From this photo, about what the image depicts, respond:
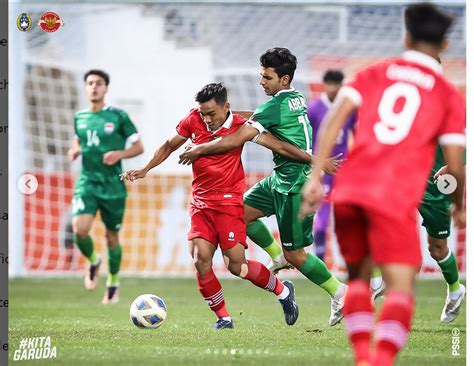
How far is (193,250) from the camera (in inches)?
291

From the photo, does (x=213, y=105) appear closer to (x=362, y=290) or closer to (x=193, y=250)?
(x=193, y=250)

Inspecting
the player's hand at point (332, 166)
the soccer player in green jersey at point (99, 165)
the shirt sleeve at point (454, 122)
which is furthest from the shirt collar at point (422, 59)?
the soccer player in green jersey at point (99, 165)

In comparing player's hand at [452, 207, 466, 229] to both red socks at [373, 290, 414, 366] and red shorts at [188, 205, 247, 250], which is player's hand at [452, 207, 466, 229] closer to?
red socks at [373, 290, 414, 366]

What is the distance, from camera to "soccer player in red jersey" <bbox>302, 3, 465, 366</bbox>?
187 inches

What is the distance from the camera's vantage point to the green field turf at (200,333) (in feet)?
19.5

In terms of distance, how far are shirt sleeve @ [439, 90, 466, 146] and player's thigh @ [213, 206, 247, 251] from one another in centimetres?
272

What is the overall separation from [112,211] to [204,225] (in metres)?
3.25

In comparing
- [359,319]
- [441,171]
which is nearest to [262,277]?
[441,171]

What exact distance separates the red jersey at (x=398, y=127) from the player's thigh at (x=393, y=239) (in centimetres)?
6

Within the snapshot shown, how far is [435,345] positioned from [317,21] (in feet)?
31.0

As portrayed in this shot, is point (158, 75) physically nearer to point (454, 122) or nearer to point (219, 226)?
point (219, 226)

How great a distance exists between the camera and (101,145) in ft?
34.2

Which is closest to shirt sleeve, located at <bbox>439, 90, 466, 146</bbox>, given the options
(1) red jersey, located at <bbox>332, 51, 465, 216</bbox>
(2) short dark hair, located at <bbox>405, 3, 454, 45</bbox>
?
(1) red jersey, located at <bbox>332, 51, 465, 216</bbox>

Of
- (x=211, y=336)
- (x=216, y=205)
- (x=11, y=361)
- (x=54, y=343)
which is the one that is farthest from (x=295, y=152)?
(x=11, y=361)
